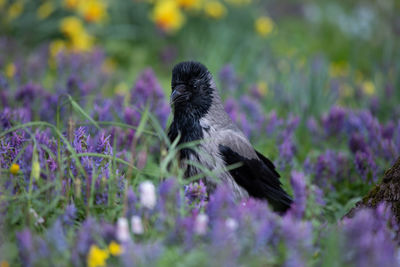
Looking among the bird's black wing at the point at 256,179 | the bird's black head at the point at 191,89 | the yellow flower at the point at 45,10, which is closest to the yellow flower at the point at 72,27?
the yellow flower at the point at 45,10

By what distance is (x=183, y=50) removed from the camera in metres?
6.74

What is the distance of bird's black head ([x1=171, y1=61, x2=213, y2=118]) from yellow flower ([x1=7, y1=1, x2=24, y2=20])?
3.57m

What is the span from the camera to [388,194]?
2.36m

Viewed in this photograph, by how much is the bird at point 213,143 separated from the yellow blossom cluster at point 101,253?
953mm

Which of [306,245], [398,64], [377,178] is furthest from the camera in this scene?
[398,64]

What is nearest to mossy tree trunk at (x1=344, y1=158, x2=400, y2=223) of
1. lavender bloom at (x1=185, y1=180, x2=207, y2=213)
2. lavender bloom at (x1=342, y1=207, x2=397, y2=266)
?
lavender bloom at (x1=342, y1=207, x2=397, y2=266)

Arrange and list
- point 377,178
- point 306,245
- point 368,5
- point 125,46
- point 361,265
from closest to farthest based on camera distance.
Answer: point 361,265, point 306,245, point 377,178, point 125,46, point 368,5

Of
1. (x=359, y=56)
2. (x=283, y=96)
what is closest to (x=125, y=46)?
(x=283, y=96)

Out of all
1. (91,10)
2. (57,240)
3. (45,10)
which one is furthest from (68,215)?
(45,10)

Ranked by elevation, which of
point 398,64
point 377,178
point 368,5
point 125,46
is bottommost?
point 377,178

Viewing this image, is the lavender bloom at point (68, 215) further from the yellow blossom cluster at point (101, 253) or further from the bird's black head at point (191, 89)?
the bird's black head at point (191, 89)

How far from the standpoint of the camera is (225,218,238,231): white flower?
5.76 feet

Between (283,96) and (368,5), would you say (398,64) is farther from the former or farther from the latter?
(368,5)

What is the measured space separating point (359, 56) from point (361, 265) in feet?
19.5
